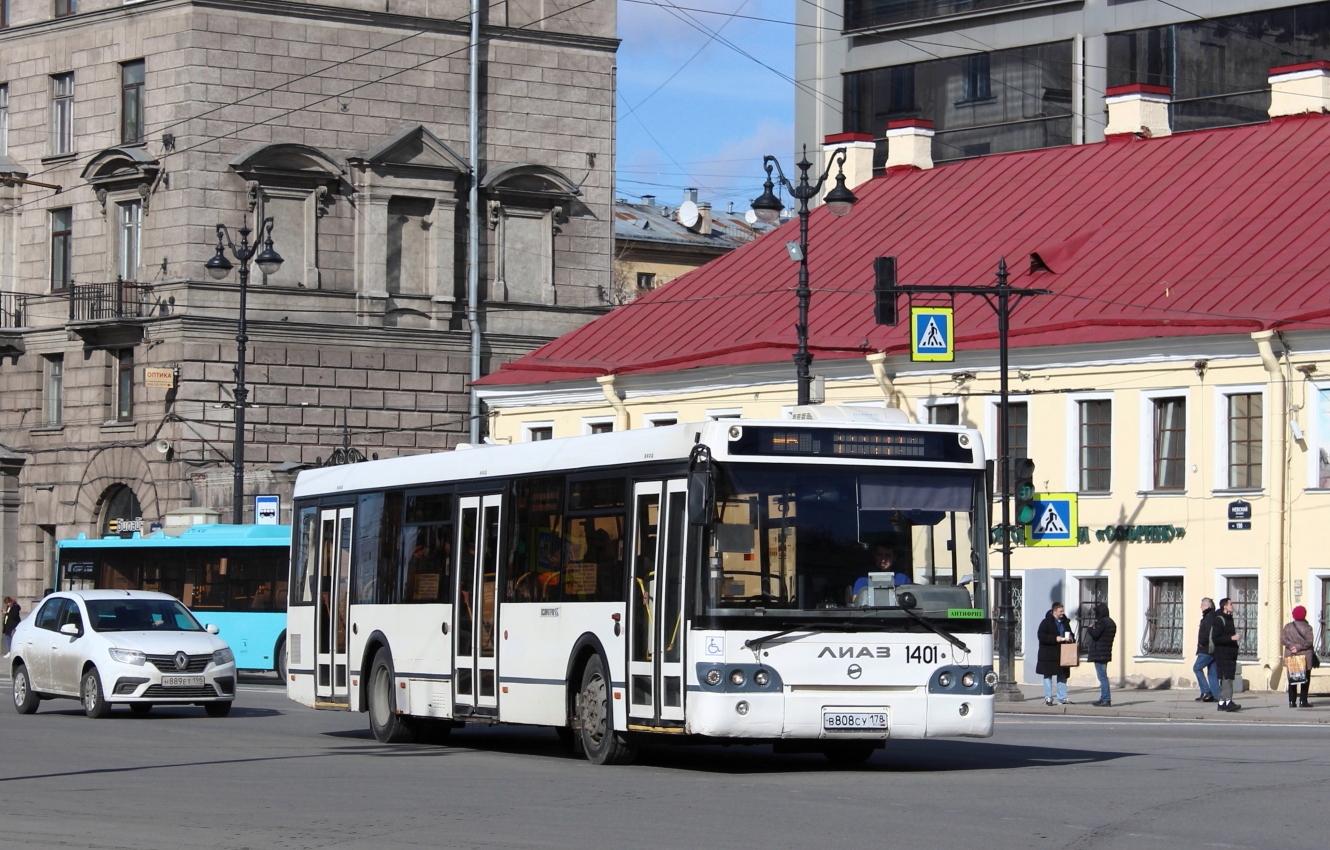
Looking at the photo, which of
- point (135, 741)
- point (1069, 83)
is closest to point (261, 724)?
point (135, 741)

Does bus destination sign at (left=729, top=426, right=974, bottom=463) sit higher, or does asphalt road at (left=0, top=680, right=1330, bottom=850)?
bus destination sign at (left=729, top=426, right=974, bottom=463)

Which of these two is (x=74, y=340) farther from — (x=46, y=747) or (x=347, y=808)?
(x=347, y=808)

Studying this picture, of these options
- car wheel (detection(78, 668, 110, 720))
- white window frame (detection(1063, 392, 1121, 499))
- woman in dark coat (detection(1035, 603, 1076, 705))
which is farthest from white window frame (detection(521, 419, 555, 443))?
car wheel (detection(78, 668, 110, 720))

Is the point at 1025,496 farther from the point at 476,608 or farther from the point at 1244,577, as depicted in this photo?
the point at 476,608

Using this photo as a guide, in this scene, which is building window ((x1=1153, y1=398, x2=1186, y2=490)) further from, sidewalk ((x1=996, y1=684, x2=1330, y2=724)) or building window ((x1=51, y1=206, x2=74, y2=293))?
building window ((x1=51, y1=206, x2=74, y2=293))

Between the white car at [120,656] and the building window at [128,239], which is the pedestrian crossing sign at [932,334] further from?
the building window at [128,239]

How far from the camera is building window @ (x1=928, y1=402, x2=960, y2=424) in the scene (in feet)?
127

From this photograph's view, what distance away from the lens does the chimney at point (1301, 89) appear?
40.9 m

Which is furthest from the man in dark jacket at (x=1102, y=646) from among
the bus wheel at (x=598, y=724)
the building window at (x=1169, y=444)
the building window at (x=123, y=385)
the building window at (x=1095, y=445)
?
the building window at (x=123, y=385)

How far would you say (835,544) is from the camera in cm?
1712

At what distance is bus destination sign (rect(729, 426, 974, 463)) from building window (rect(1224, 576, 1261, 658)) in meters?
18.0

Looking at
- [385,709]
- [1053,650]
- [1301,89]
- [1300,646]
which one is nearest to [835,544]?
[385,709]

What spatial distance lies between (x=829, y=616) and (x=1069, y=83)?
43.9 meters

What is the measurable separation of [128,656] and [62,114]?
3296 centimetres
